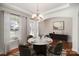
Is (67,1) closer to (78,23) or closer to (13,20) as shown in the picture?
(78,23)

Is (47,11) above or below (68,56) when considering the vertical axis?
above

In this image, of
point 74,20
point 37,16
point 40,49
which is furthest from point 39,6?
point 40,49

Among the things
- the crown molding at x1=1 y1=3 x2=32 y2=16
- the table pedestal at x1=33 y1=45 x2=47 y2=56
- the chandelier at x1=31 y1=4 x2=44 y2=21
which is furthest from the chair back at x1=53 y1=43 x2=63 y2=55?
the crown molding at x1=1 y1=3 x2=32 y2=16

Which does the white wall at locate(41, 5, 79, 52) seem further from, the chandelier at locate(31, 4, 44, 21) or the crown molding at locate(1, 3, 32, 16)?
the crown molding at locate(1, 3, 32, 16)

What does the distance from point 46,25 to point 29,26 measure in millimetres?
319

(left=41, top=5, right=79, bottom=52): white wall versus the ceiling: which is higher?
the ceiling

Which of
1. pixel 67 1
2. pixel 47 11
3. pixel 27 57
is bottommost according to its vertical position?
pixel 27 57

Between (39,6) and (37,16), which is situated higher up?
(39,6)

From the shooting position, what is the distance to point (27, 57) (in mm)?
2129

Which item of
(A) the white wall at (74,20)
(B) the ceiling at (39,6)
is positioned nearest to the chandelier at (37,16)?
(B) the ceiling at (39,6)

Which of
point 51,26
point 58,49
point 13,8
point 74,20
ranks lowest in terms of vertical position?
point 58,49

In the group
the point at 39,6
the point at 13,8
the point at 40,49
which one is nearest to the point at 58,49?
the point at 40,49

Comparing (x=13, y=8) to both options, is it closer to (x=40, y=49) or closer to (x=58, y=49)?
(x=40, y=49)

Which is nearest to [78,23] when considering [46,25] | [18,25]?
[46,25]
